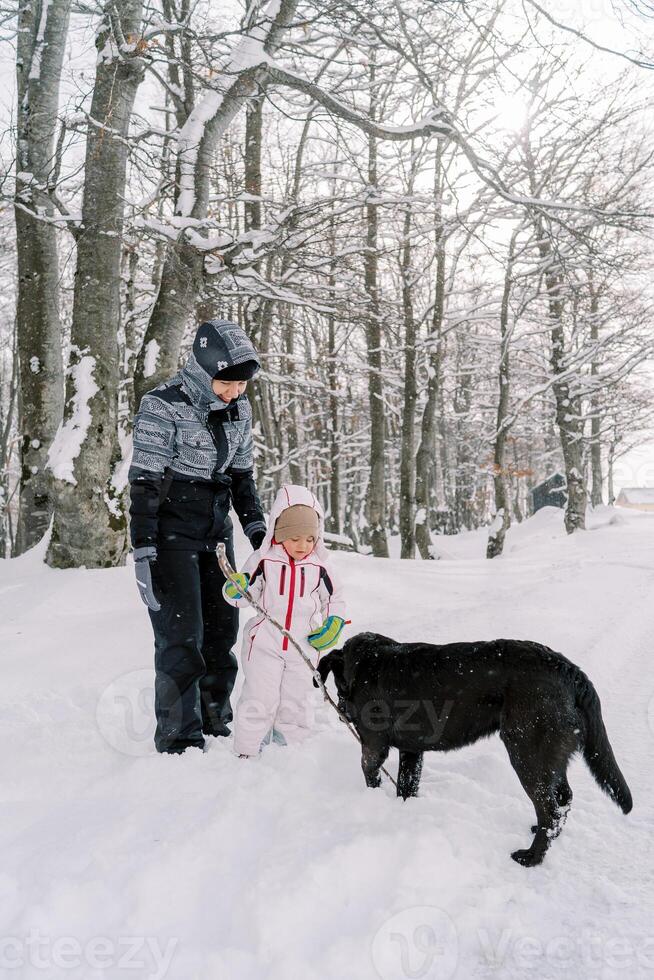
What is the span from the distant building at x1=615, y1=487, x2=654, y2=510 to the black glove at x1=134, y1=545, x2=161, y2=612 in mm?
55055

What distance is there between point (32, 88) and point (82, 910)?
8.64 metres

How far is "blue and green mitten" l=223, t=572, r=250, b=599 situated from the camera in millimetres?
2951

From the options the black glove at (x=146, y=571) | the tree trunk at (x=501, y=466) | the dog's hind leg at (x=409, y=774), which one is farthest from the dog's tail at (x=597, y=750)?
the tree trunk at (x=501, y=466)

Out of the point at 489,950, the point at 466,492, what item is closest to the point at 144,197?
the point at 489,950

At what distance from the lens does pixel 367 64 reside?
5.34 m

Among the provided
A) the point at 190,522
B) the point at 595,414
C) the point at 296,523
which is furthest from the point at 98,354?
the point at 595,414

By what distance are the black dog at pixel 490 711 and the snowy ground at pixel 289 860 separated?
0.18 meters

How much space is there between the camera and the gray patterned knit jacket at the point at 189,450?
2.89 metres

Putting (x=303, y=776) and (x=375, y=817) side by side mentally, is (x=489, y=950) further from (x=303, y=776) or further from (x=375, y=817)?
(x=303, y=776)

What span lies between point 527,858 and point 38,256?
7.79 m

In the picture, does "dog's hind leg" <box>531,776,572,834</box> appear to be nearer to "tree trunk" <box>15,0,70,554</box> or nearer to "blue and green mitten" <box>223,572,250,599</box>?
"blue and green mitten" <box>223,572,250,599</box>

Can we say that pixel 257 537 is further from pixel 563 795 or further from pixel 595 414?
pixel 595 414

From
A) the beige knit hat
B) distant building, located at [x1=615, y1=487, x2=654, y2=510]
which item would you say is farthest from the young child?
distant building, located at [x1=615, y1=487, x2=654, y2=510]

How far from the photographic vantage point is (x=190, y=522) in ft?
10.1
